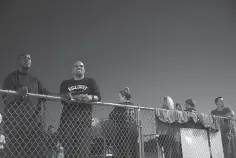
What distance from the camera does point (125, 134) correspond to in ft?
11.8

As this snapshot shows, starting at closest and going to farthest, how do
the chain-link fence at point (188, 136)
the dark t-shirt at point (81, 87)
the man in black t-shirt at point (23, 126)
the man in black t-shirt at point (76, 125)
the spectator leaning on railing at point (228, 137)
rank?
the man in black t-shirt at point (23, 126)
the man in black t-shirt at point (76, 125)
the dark t-shirt at point (81, 87)
the chain-link fence at point (188, 136)
the spectator leaning on railing at point (228, 137)

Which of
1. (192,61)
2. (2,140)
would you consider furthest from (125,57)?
(2,140)

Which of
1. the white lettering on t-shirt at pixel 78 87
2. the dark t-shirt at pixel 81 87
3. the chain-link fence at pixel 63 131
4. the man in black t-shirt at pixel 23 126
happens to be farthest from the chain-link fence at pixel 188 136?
the man in black t-shirt at pixel 23 126

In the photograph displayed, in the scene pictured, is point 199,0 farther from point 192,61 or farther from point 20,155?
point 20,155

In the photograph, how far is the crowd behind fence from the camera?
110 inches

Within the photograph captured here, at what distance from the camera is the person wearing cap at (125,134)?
3.56m

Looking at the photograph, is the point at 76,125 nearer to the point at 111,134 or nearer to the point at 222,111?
the point at 111,134

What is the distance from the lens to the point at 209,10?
9586 millimetres

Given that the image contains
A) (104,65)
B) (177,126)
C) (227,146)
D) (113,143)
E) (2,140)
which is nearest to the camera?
(2,140)

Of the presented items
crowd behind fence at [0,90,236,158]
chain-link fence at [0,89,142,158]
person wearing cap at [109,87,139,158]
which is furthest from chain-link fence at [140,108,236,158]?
chain-link fence at [0,89,142,158]

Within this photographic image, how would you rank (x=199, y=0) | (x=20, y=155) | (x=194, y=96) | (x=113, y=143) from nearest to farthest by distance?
(x=20, y=155)
(x=113, y=143)
(x=194, y=96)
(x=199, y=0)

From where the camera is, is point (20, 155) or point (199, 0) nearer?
point (20, 155)

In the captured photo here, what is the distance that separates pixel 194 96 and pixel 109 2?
3.95 meters

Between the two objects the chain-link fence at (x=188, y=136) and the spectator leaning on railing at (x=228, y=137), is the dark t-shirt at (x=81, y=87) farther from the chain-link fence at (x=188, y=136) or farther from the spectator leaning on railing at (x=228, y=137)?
the spectator leaning on railing at (x=228, y=137)
